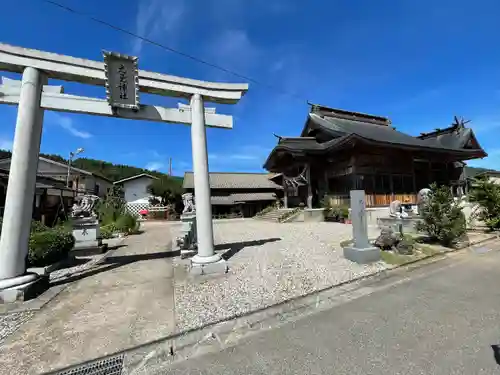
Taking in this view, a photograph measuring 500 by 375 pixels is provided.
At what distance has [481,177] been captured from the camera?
1148 cm

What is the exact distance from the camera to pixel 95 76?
516 cm

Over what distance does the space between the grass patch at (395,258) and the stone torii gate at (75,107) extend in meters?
4.19

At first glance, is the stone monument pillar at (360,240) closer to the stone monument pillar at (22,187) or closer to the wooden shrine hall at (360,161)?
the stone monument pillar at (22,187)

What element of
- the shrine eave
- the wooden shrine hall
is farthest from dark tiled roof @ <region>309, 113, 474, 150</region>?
the shrine eave

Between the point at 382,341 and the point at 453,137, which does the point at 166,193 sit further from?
the point at 453,137

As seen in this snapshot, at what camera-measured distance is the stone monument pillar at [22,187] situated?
13.5ft

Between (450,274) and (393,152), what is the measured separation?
14.7 m

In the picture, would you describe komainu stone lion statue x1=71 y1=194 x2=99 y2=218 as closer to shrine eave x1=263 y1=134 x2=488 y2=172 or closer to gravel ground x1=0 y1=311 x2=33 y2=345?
gravel ground x1=0 y1=311 x2=33 y2=345

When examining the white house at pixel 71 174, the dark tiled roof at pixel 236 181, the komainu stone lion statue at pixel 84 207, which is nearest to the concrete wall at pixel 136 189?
the white house at pixel 71 174

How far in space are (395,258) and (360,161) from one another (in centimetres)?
1163

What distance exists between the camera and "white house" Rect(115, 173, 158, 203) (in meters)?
34.7

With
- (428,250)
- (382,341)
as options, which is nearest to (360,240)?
(428,250)

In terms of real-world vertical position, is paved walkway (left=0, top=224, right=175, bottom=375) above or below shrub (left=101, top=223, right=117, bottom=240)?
below

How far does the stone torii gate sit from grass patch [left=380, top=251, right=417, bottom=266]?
4.19 m
